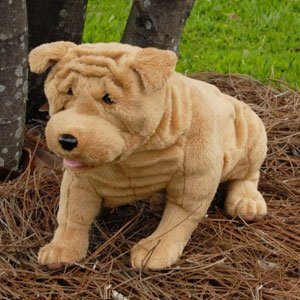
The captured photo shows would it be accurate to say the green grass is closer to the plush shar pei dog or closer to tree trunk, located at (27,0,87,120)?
tree trunk, located at (27,0,87,120)

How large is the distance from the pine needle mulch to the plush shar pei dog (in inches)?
2.7

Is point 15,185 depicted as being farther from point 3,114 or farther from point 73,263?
point 73,263

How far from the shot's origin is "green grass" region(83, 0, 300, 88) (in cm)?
550

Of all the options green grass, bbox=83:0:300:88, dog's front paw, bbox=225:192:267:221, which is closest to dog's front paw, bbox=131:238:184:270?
dog's front paw, bbox=225:192:267:221

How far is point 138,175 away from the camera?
8.81ft

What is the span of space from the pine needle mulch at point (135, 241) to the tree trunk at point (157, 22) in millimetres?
796

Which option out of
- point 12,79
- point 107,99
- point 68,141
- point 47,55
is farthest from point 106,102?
point 12,79

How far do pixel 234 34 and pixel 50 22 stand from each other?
2512 millimetres

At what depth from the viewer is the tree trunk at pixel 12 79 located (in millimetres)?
3342

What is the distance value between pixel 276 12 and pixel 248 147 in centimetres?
357

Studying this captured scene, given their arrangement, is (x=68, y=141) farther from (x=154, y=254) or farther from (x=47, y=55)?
(x=154, y=254)

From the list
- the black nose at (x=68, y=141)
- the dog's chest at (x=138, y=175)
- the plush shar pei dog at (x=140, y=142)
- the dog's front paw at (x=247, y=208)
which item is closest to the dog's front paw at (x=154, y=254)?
the plush shar pei dog at (x=140, y=142)

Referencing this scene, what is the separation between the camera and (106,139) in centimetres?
239

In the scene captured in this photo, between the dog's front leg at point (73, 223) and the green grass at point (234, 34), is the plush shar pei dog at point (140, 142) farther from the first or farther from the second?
the green grass at point (234, 34)
